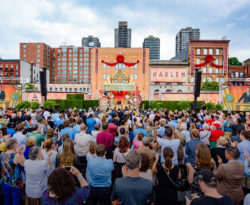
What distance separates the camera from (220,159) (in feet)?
12.9

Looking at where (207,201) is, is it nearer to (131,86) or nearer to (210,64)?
(131,86)

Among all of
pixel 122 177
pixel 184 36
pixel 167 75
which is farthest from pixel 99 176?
pixel 184 36

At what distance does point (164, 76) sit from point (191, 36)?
95.2 meters

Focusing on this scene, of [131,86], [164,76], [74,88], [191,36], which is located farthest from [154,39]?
[131,86]

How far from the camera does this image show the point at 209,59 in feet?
142

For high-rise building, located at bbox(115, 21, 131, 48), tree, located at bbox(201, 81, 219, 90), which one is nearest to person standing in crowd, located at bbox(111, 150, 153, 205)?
tree, located at bbox(201, 81, 219, 90)

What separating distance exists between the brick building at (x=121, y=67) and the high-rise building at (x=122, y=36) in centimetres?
10435

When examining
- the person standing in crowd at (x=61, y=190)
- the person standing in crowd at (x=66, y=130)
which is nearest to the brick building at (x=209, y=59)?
the person standing in crowd at (x=66, y=130)

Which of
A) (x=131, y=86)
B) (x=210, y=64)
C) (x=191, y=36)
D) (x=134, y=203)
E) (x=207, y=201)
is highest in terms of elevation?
(x=191, y=36)

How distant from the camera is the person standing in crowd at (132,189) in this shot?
94.3 inches

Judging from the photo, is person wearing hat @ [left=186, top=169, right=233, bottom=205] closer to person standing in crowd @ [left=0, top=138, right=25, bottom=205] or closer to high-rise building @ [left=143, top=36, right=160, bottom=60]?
person standing in crowd @ [left=0, top=138, right=25, bottom=205]

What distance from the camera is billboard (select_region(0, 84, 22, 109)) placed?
22844 mm

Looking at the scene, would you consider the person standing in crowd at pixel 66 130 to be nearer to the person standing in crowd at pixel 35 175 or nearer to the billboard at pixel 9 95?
the person standing in crowd at pixel 35 175

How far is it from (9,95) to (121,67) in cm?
2213
